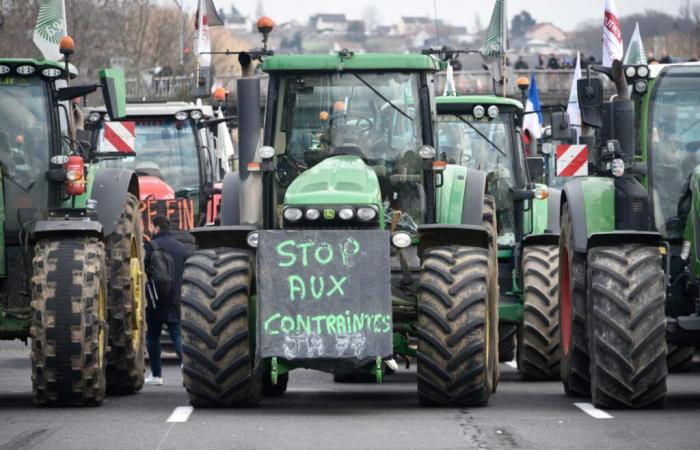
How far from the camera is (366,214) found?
14.8m

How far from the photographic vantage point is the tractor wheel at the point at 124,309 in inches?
666

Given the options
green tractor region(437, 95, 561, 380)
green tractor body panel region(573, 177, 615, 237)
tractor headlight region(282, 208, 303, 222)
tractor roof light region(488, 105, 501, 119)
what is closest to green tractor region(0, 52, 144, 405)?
tractor headlight region(282, 208, 303, 222)

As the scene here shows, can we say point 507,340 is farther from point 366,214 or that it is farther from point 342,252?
point 342,252

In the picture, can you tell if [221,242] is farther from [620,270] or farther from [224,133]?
[224,133]

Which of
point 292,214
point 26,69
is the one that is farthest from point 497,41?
point 292,214

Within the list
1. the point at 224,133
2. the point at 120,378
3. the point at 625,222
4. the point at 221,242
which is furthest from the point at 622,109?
the point at 224,133

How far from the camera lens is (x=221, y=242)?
15398 mm

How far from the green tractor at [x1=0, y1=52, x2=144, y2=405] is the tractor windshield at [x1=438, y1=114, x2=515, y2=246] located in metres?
4.90

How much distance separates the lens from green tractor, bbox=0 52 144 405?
15.2 m

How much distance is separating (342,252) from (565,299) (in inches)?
144

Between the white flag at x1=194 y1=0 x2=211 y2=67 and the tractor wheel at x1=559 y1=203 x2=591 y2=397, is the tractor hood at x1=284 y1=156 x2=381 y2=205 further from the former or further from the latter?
the white flag at x1=194 y1=0 x2=211 y2=67

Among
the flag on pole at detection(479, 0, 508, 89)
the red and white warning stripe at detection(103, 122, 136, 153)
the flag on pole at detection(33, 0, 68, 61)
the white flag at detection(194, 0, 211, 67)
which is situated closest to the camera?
the flag on pole at detection(33, 0, 68, 61)

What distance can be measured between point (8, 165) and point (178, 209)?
9415 mm

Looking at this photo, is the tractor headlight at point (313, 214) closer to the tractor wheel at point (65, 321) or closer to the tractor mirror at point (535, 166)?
the tractor wheel at point (65, 321)
